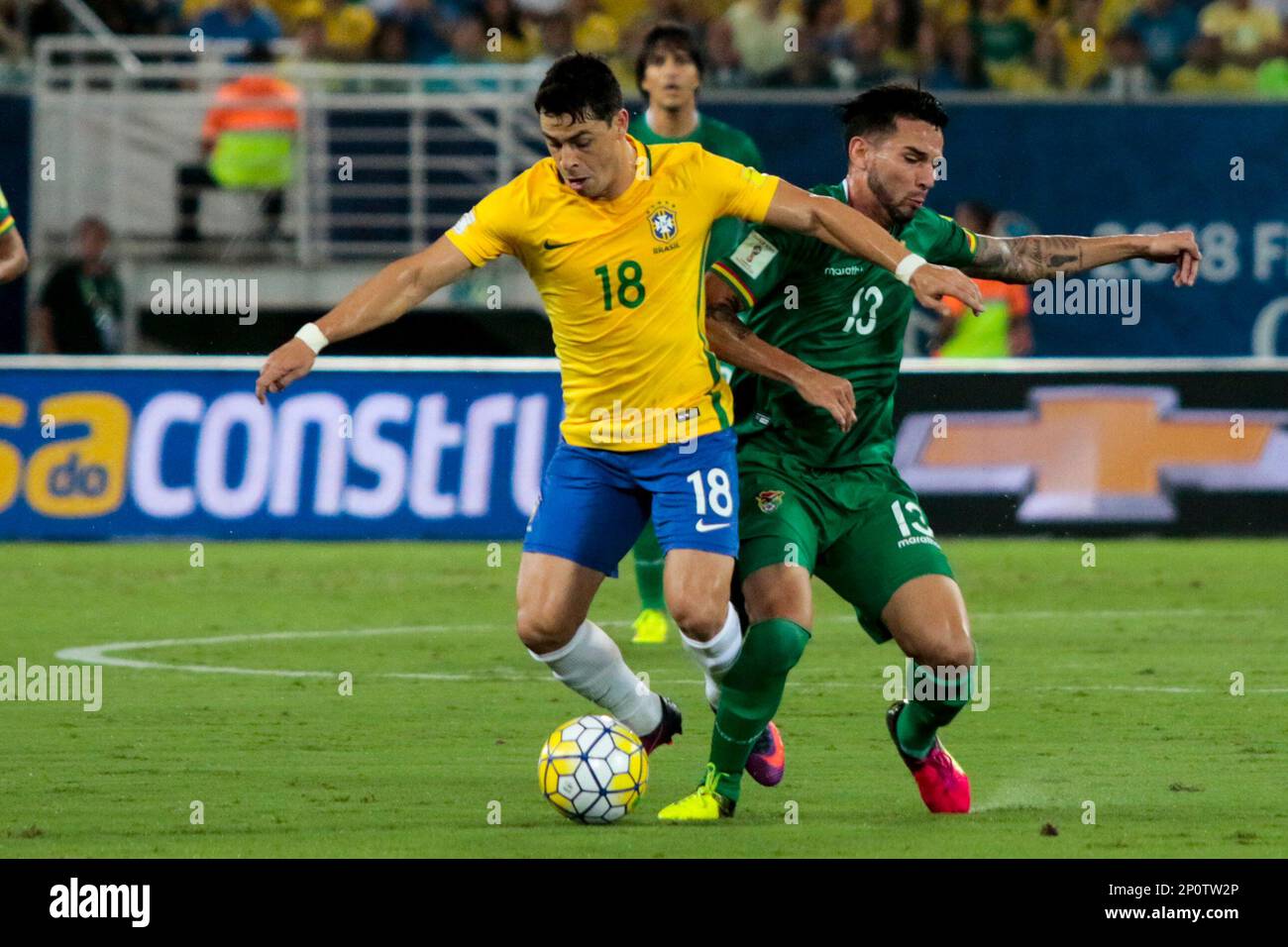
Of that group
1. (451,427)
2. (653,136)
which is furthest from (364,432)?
(653,136)

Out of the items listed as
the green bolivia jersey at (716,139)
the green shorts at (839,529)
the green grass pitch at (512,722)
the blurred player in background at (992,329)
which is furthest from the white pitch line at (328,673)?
the blurred player in background at (992,329)

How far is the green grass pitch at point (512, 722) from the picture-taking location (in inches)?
265


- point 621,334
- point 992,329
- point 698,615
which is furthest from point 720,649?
point 992,329

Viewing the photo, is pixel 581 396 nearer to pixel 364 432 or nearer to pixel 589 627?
pixel 589 627

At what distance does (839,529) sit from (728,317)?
2.49 ft

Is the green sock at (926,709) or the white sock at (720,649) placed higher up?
the white sock at (720,649)

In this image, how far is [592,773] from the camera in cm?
693

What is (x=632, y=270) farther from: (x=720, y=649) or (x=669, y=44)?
(x=669, y=44)

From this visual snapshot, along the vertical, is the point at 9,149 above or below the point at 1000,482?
above

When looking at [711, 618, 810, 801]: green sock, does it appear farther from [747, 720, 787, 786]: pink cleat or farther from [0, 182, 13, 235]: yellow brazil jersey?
[0, 182, 13, 235]: yellow brazil jersey

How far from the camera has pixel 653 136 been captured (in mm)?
11109

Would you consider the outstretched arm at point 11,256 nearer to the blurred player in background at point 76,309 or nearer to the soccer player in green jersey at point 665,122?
the soccer player in green jersey at point 665,122

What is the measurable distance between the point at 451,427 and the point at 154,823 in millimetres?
8844

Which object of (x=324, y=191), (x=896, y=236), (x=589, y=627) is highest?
(x=324, y=191)
